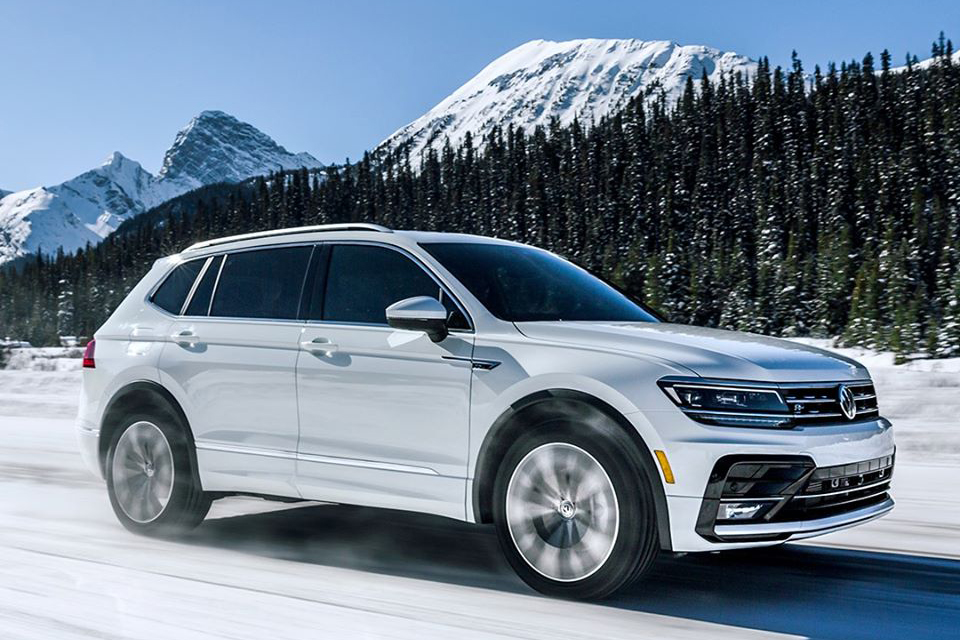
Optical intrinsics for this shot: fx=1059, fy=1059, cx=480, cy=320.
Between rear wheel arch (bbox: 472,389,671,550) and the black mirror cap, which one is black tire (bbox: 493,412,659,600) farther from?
the black mirror cap

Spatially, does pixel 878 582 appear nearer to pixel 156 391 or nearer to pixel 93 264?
pixel 156 391

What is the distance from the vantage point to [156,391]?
20.7 feet

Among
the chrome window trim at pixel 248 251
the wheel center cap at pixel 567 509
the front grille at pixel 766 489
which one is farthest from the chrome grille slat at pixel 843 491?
the chrome window trim at pixel 248 251

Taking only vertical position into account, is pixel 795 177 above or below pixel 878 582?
above

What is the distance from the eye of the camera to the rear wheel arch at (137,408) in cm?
615

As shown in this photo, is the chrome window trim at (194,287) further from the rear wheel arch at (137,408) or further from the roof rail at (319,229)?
the rear wheel arch at (137,408)

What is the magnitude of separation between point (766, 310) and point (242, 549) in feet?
260

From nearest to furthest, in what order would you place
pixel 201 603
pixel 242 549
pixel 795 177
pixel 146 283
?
pixel 201 603
pixel 242 549
pixel 146 283
pixel 795 177

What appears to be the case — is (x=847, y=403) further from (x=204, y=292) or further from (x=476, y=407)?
(x=204, y=292)

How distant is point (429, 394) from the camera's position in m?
5.07

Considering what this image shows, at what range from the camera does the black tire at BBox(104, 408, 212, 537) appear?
6.12m

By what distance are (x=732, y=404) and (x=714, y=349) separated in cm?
35

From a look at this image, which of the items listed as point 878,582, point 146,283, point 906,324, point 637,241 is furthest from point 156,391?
point 637,241

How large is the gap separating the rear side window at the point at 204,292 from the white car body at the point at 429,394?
0.08 m
